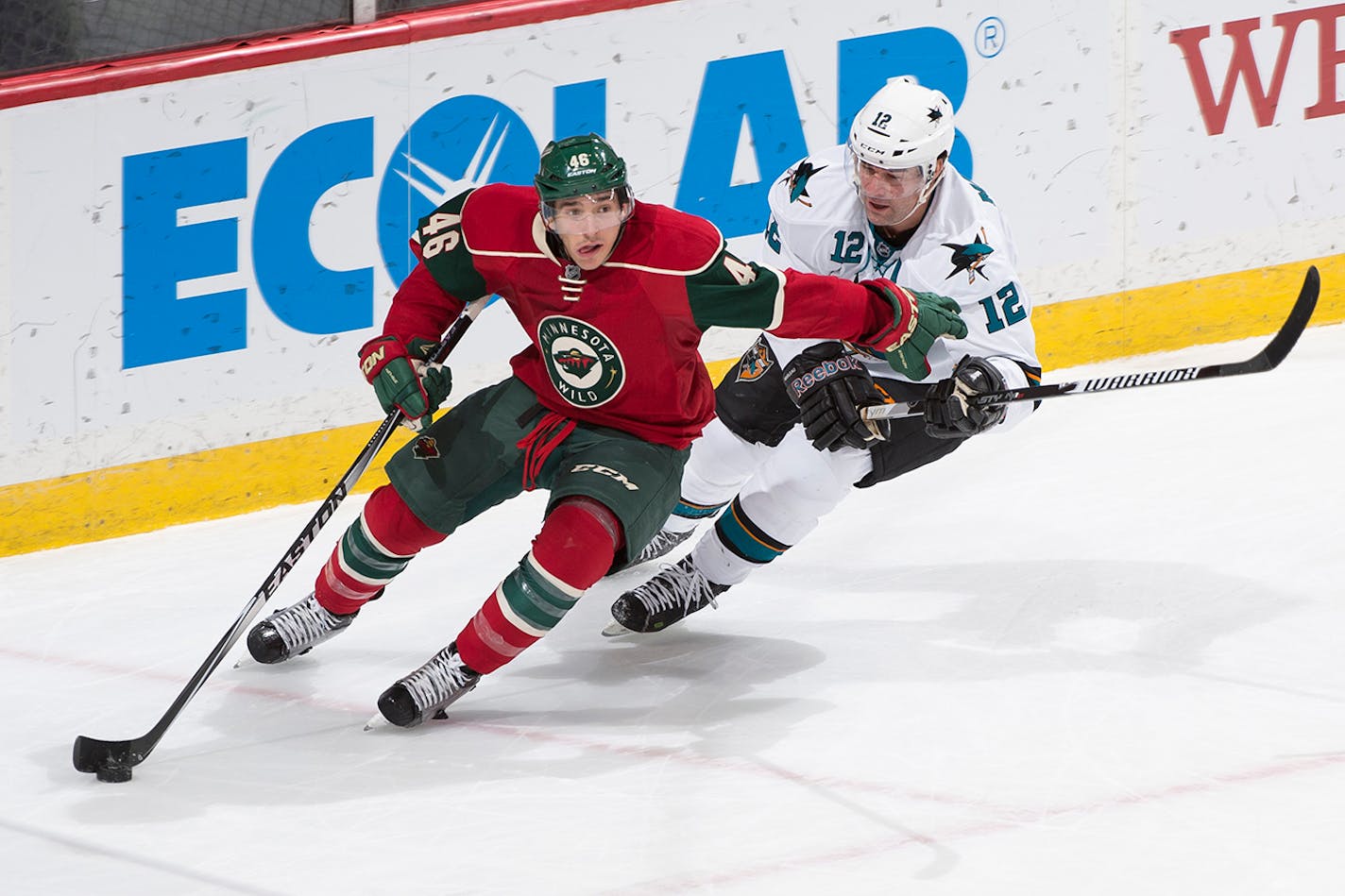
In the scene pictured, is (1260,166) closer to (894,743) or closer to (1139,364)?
(1139,364)

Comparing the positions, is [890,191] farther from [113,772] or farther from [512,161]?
[113,772]

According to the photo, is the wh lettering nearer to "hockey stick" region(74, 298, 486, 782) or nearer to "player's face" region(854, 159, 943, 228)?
"player's face" region(854, 159, 943, 228)

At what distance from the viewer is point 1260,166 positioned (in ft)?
18.2

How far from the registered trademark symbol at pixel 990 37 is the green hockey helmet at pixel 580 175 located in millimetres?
2272

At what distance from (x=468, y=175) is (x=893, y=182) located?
146 cm

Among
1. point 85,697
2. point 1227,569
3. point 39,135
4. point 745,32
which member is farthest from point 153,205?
point 1227,569

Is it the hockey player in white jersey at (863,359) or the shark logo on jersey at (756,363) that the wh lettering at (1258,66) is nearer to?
the hockey player in white jersey at (863,359)

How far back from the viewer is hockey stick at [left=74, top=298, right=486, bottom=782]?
121 inches

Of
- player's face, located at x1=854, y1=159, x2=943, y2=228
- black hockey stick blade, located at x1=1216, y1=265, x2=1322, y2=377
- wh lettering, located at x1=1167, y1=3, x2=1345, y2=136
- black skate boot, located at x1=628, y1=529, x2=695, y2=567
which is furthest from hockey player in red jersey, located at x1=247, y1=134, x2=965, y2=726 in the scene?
wh lettering, located at x1=1167, y1=3, x2=1345, y2=136

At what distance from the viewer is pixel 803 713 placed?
3.34 m

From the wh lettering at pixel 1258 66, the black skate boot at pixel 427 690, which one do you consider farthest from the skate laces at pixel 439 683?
the wh lettering at pixel 1258 66

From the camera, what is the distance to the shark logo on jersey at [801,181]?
12.3 feet

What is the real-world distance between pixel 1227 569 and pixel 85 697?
224cm

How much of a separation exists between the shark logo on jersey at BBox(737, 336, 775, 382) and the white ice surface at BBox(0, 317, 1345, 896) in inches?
18.3
